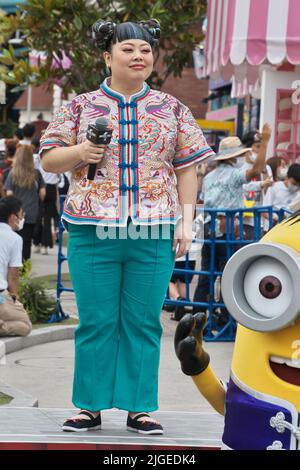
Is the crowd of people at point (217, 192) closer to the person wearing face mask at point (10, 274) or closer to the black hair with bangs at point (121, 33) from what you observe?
the person wearing face mask at point (10, 274)

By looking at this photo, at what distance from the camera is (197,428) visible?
19.2 ft

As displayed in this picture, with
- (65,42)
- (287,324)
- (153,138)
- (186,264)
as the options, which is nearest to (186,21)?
(65,42)

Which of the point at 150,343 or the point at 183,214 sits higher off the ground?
the point at 183,214

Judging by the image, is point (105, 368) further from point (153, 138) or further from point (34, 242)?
point (34, 242)

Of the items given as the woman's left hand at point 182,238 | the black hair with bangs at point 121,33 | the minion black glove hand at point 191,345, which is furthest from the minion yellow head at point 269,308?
the black hair with bangs at point 121,33

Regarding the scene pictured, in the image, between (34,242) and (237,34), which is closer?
(237,34)

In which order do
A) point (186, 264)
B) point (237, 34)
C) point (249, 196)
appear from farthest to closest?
point (249, 196), point (237, 34), point (186, 264)

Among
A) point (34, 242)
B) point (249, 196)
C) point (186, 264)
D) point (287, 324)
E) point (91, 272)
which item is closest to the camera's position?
point (287, 324)

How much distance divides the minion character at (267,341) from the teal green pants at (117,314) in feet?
4.10

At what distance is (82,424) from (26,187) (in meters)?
9.55

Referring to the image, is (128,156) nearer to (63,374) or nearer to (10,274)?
(63,374)

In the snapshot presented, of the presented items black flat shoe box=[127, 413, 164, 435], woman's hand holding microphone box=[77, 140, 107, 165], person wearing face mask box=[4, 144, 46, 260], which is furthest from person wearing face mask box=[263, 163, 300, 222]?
woman's hand holding microphone box=[77, 140, 107, 165]

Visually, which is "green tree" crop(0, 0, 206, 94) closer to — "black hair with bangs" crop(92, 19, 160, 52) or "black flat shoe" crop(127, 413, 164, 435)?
"black hair with bangs" crop(92, 19, 160, 52)

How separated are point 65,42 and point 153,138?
10.0 metres
